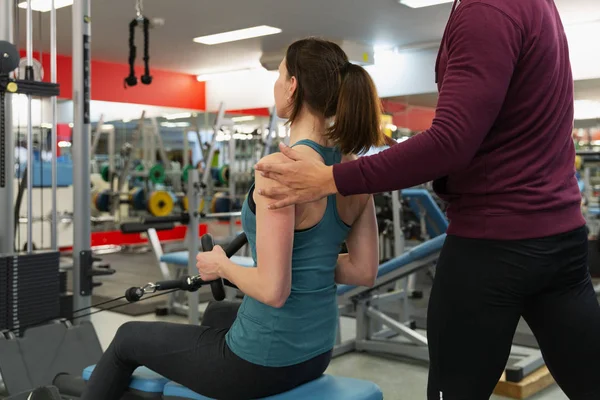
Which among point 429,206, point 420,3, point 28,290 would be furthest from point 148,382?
point 420,3

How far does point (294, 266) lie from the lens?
1360mm

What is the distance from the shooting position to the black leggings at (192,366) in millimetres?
1389

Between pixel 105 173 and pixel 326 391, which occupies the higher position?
pixel 105 173

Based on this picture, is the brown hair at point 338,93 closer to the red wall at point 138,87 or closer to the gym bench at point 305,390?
the gym bench at point 305,390

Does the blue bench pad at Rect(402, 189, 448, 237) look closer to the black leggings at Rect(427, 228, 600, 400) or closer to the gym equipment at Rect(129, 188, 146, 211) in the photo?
the black leggings at Rect(427, 228, 600, 400)

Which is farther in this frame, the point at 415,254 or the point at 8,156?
the point at 415,254

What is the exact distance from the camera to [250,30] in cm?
749

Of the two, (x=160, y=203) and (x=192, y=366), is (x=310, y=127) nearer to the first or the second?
(x=192, y=366)

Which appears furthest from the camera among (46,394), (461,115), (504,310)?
(46,394)

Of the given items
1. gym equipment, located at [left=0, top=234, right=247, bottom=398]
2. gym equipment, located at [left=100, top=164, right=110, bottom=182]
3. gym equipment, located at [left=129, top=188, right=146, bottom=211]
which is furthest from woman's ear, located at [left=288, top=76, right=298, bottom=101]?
gym equipment, located at [left=100, top=164, right=110, bottom=182]

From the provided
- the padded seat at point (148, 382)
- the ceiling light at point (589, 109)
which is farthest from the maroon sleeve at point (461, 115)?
the ceiling light at point (589, 109)

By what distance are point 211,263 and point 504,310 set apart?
0.65m

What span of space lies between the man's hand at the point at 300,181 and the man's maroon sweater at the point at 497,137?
0.03 metres

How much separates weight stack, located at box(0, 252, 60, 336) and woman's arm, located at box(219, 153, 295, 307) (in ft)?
5.84
